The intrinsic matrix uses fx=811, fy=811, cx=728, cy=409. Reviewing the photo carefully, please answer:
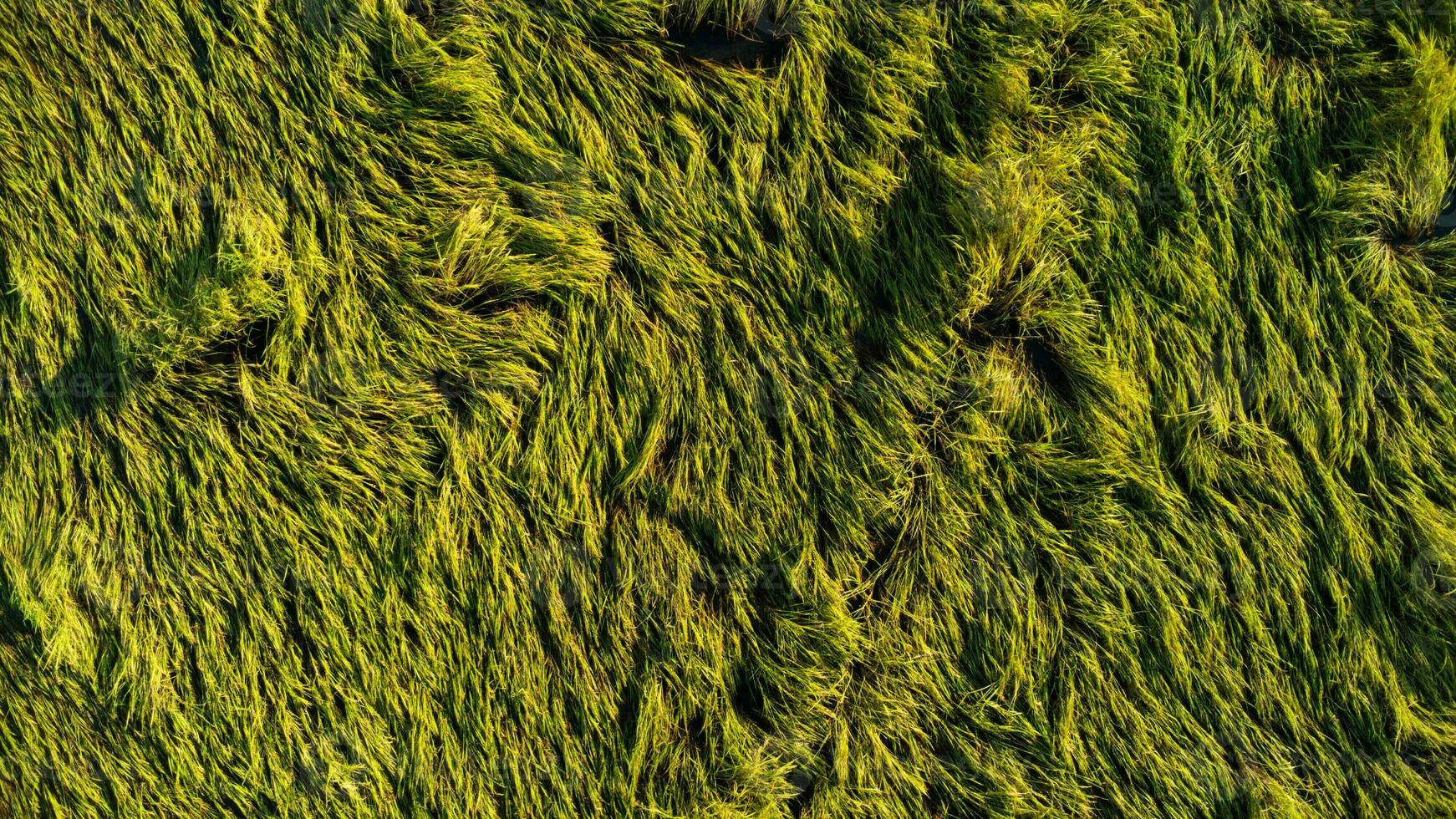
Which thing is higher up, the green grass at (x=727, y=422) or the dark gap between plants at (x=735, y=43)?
the dark gap between plants at (x=735, y=43)

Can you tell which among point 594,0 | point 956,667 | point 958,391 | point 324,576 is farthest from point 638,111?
point 956,667

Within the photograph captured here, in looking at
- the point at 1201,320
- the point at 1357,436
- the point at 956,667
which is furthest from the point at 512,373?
the point at 1357,436

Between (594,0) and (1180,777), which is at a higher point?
(594,0)

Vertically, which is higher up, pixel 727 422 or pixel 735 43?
pixel 735 43

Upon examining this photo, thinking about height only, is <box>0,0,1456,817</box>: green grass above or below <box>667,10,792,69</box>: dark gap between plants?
below

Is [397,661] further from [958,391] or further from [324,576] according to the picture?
[958,391]

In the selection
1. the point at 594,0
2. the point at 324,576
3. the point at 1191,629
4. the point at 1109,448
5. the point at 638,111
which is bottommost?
the point at 324,576

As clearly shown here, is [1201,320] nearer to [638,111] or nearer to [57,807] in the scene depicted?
[638,111]
